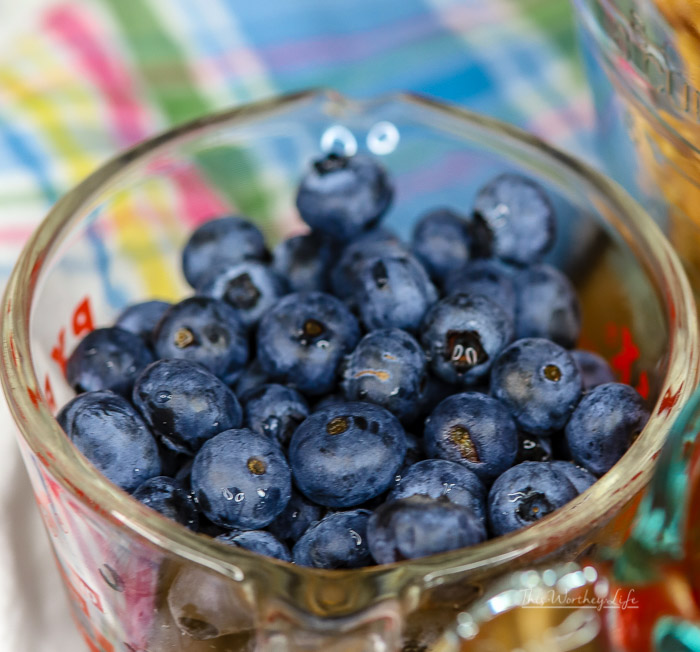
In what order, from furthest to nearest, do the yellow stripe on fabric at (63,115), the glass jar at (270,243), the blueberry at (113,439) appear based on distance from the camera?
1. the yellow stripe on fabric at (63,115)
2. the blueberry at (113,439)
3. the glass jar at (270,243)

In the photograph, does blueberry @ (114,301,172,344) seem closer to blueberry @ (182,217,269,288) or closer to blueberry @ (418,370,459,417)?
blueberry @ (182,217,269,288)

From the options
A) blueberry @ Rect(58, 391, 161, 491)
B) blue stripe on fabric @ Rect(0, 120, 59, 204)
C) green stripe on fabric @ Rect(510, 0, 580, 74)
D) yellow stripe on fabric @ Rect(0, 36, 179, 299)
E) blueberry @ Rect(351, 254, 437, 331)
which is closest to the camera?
blueberry @ Rect(58, 391, 161, 491)

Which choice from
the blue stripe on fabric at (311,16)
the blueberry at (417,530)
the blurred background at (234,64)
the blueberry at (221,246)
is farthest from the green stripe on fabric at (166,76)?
the blueberry at (417,530)

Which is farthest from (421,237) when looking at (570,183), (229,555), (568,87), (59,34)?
(59,34)

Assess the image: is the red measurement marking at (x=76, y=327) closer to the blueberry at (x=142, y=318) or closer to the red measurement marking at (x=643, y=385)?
the blueberry at (x=142, y=318)

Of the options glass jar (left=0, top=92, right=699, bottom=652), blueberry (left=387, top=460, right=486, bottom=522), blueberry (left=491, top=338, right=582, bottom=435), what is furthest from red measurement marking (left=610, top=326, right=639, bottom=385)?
blueberry (left=387, top=460, right=486, bottom=522)

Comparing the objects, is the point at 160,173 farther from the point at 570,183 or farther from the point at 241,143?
the point at 570,183

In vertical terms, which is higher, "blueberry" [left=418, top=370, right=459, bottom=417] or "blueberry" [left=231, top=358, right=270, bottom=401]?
"blueberry" [left=231, top=358, right=270, bottom=401]

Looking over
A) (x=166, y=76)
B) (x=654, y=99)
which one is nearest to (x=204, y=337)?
(x=654, y=99)
